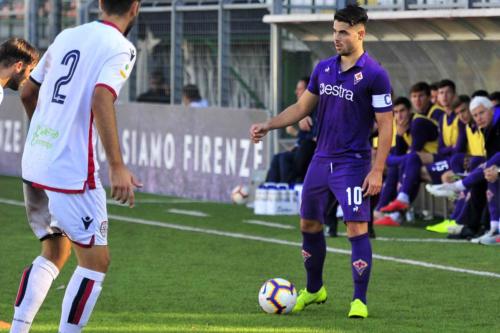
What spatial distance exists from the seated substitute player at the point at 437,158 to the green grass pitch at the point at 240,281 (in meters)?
0.35

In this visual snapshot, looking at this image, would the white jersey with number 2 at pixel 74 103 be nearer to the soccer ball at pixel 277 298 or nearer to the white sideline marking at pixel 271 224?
the soccer ball at pixel 277 298

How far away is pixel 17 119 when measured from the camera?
22.8 metres

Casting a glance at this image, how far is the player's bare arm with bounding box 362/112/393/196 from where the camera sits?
837 centimetres

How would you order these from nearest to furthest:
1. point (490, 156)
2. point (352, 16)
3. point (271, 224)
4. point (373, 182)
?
1. point (373, 182)
2. point (352, 16)
3. point (490, 156)
4. point (271, 224)

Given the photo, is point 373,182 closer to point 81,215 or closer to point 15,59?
point 15,59

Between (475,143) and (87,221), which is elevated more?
(87,221)

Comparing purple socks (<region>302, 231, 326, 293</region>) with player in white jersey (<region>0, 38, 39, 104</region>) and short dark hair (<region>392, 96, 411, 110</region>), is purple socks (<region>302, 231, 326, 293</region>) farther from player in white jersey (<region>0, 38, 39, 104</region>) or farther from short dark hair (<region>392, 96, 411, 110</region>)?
short dark hair (<region>392, 96, 411, 110</region>)

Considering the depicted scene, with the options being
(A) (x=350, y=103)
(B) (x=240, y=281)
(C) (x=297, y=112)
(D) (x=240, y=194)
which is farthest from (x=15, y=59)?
(D) (x=240, y=194)

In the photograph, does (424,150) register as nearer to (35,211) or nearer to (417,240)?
(417,240)

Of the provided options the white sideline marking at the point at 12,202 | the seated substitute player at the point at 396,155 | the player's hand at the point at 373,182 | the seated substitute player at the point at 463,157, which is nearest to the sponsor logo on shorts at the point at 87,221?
the player's hand at the point at 373,182

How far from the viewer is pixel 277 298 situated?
28.0ft

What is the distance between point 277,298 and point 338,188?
787 millimetres

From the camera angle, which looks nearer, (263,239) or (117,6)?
(117,6)

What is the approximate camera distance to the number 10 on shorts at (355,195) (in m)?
8.49
